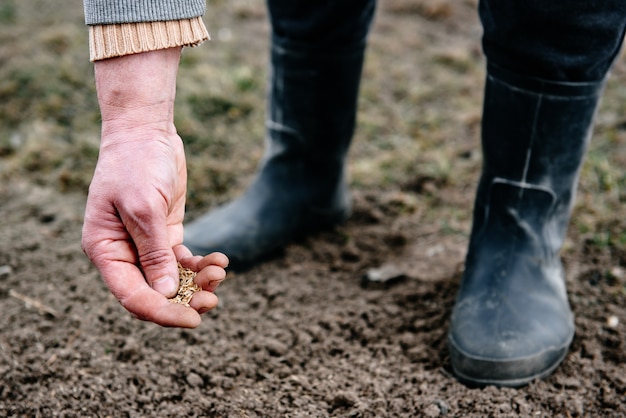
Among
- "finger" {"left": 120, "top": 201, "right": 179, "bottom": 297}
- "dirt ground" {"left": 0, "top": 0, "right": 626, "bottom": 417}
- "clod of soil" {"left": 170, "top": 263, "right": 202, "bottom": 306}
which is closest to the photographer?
"finger" {"left": 120, "top": 201, "right": 179, "bottom": 297}

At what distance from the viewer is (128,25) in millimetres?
1068

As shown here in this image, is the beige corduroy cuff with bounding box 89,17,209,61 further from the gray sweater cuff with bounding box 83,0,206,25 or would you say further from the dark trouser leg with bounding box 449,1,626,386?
the dark trouser leg with bounding box 449,1,626,386

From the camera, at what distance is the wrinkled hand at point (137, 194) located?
1054 mm

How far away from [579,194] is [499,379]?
1066 mm

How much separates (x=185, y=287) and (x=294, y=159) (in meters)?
0.89

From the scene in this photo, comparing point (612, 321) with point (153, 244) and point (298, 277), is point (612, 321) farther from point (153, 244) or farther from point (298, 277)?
point (153, 244)

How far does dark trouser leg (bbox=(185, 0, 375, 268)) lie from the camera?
1829 millimetres

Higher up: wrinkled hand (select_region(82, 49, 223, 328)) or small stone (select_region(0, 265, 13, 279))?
wrinkled hand (select_region(82, 49, 223, 328))

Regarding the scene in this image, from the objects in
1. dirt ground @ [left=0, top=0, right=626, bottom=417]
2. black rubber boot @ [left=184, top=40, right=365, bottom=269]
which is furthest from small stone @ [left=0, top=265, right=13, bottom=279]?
black rubber boot @ [left=184, top=40, right=365, bottom=269]

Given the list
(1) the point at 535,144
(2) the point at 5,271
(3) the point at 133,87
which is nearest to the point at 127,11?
(3) the point at 133,87

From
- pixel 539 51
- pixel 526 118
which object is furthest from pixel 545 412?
pixel 539 51

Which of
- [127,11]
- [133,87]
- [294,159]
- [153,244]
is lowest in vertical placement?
[294,159]

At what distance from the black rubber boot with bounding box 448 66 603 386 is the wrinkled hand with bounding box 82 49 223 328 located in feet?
2.32

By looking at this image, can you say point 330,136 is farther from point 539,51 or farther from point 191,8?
point 191,8
